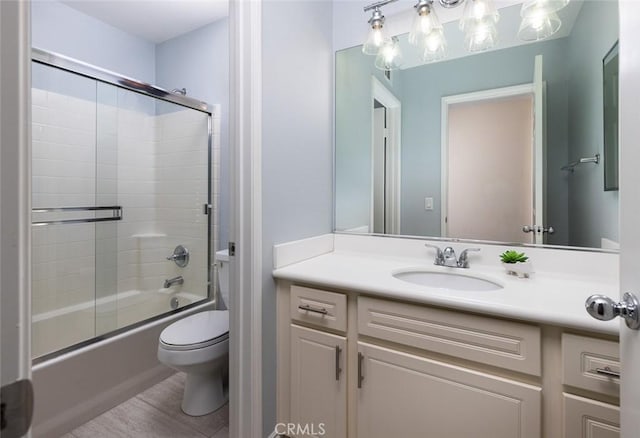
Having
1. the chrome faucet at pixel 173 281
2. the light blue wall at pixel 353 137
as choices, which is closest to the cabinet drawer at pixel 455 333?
the light blue wall at pixel 353 137

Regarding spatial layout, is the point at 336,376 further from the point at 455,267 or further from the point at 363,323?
the point at 455,267

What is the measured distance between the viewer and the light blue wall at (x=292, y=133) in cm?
129

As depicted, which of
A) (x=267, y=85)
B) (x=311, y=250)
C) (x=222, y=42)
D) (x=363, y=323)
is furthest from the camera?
(x=222, y=42)

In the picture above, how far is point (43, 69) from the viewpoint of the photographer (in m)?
1.81

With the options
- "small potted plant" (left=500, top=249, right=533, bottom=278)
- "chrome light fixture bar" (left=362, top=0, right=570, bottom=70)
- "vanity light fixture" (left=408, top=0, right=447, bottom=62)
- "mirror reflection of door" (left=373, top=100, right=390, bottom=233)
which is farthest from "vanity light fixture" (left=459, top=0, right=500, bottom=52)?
"small potted plant" (left=500, top=249, right=533, bottom=278)

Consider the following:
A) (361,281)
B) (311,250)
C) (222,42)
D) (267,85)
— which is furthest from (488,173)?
(222,42)

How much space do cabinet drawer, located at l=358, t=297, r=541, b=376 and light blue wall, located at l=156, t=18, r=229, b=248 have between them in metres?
1.41

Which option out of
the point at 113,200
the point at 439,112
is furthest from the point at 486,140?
the point at 113,200

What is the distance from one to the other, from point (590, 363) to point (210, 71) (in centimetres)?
254

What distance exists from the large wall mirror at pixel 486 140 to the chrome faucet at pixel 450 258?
0.11 meters

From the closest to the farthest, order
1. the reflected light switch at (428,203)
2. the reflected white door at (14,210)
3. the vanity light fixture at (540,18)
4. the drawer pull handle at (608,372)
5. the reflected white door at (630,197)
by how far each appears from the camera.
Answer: the reflected white door at (14,210) → the reflected white door at (630,197) → the drawer pull handle at (608,372) → the vanity light fixture at (540,18) → the reflected light switch at (428,203)

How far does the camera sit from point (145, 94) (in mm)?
2014

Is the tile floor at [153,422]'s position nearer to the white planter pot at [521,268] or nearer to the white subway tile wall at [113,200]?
the white subway tile wall at [113,200]

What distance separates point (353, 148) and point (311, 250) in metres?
0.65
